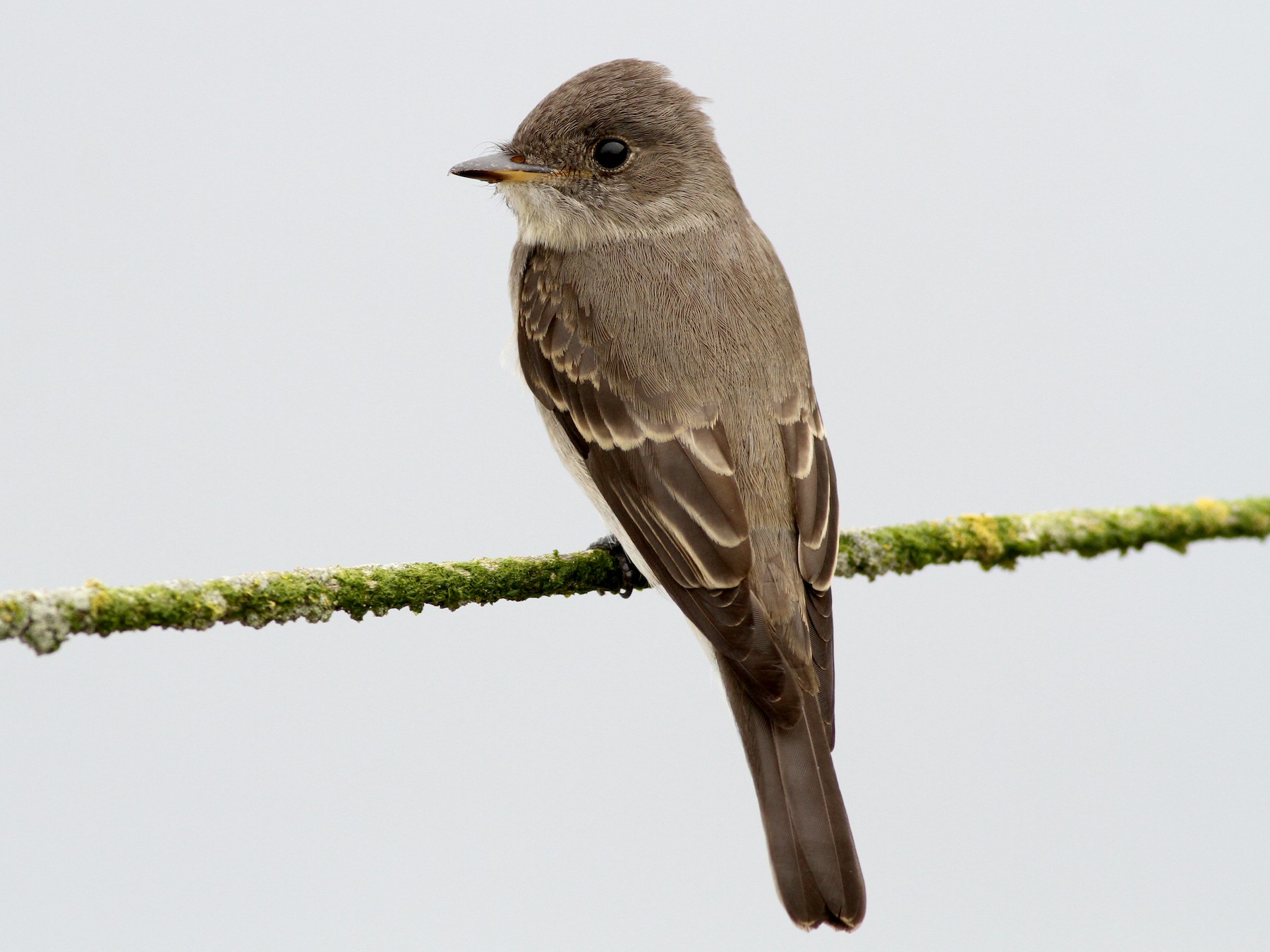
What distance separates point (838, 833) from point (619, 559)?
3.69 ft

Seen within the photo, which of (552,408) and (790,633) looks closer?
(790,633)

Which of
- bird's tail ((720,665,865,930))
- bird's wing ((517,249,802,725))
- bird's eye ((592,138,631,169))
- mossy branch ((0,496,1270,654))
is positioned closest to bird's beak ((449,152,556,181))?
bird's eye ((592,138,631,169))

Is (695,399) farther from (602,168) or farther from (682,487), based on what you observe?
(602,168)

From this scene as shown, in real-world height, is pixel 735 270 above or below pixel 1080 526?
above

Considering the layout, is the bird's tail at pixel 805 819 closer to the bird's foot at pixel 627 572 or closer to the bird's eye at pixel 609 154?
the bird's foot at pixel 627 572

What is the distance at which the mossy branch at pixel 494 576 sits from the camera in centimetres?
251

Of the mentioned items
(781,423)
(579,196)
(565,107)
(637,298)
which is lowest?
(781,423)

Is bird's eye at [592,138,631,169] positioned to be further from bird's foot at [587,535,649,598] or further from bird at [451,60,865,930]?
bird's foot at [587,535,649,598]

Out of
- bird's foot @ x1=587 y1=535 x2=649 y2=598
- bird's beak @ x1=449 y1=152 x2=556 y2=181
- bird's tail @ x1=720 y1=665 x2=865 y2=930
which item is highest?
bird's beak @ x1=449 y1=152 x2=556 y2=181

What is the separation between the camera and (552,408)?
4.46m

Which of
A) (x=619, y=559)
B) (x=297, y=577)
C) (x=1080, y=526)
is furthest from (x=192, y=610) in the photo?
(x=1080, y=526)

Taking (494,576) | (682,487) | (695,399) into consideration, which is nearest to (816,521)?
(682,487)

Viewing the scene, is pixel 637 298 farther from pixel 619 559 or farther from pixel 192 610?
pixel 192 610

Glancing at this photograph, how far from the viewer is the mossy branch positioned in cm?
251
